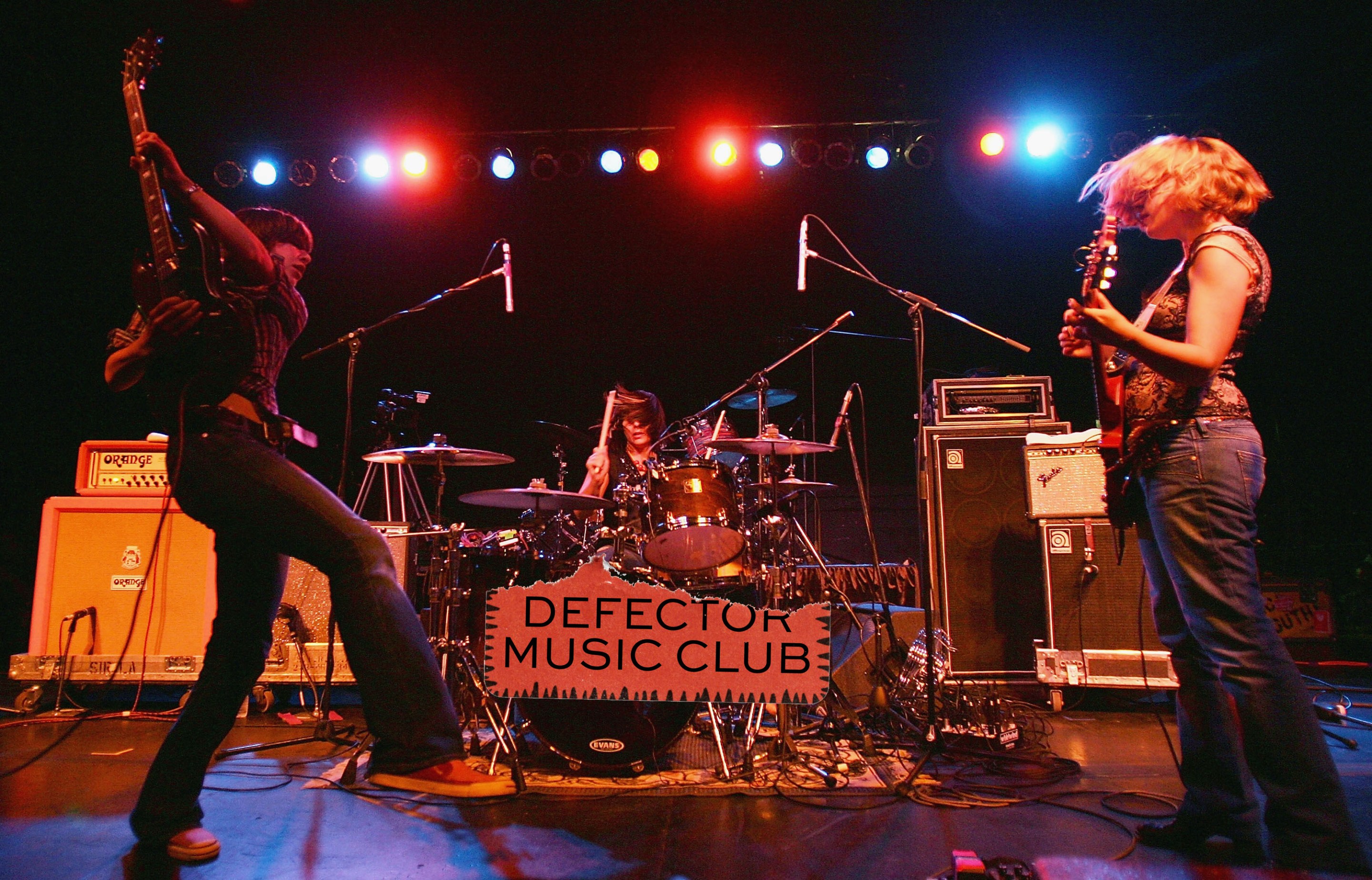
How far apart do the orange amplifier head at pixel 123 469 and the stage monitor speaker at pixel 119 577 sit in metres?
0.08

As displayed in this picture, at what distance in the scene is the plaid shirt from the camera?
7.22 feet

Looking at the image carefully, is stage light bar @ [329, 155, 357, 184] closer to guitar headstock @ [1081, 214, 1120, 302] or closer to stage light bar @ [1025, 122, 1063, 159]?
stage light bar @ [1025, 122, 1063, 159]

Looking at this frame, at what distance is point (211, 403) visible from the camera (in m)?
2.08

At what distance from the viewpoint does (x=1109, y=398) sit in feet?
7.84

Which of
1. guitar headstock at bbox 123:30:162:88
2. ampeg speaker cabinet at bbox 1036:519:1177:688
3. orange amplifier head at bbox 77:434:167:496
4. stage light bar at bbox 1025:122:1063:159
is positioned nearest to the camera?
guitar headstock at bbox 123:30:162:88

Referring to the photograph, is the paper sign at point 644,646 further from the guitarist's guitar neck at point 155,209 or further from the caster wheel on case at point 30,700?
the caster wheel on case at point 30,700

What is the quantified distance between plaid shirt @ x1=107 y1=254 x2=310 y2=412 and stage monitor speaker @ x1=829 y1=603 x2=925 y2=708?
10.4 ft

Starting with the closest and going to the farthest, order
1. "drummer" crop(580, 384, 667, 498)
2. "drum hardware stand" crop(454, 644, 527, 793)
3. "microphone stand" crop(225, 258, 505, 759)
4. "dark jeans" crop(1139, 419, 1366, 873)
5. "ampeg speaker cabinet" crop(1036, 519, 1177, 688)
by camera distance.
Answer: "dark jeans" crop(1139, 419, 1366, 873) → "drum hardware stand" crop(454, 644, 527, 793) → "microphone stand" crop(225, 258, 505, 759) → "ampeg speaker cabinet" crop(1036, 519, 1177, 688) → "drummer" crop(580, 384, 667, 498)

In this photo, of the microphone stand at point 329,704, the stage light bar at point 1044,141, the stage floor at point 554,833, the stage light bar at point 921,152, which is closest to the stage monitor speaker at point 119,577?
the microphone stand at point 329,704

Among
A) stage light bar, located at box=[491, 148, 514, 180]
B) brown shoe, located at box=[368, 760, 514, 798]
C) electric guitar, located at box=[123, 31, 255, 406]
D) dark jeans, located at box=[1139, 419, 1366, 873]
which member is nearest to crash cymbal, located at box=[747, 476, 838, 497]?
dark jeans, located at box=[1139, 419, 1366, 873]

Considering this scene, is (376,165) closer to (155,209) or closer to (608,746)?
(155,209)

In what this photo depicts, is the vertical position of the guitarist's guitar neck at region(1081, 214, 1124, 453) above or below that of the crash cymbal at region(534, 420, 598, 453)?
below

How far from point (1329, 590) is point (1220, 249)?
6047 millimetres

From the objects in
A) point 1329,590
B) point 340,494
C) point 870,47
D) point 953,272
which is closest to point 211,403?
point 340,494
